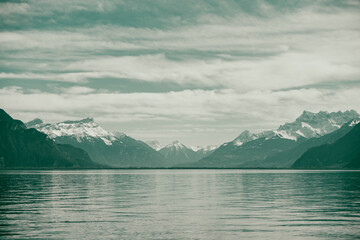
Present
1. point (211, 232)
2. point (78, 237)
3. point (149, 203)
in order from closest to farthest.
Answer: point (78, 237) < point (211, 232) < point (149, 203)

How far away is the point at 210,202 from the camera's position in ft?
288

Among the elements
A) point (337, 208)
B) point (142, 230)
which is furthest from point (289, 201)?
point (142, 230)

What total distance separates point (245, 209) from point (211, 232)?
2321 cm

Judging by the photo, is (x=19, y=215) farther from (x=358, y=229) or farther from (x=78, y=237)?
(x=358, y=229)

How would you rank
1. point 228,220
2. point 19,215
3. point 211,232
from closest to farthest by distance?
point 211,232 < point 228,220 < point 19,215

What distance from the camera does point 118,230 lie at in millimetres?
53625

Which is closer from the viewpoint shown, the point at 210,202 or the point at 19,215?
the point at 19,215

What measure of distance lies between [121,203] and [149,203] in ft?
16.8

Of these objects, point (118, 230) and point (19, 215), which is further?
point (19, 215)

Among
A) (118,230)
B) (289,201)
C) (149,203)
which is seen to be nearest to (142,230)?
(118,230)

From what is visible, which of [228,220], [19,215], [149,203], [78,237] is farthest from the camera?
[149,203]

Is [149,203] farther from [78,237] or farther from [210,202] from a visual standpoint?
[78,237]

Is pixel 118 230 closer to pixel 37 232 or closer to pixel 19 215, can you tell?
pixel 37 232

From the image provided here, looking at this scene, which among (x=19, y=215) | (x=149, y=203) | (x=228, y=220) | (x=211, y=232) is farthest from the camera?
(x=149, y=203)
